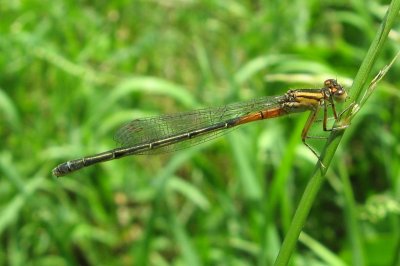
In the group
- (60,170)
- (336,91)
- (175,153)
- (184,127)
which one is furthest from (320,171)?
(175,153)

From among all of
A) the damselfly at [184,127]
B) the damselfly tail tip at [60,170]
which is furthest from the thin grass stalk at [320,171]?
the damselfly tail tip at [60,170]

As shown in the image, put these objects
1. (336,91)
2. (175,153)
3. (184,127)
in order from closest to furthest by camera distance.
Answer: (336,91), (184,127), (175,153)

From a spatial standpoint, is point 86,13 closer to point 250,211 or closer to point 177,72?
point 177,72

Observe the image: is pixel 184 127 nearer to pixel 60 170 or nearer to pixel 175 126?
pixel 175 126

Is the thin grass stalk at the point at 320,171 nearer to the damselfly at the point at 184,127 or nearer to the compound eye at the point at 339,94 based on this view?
the compound eye at the point at 339,94

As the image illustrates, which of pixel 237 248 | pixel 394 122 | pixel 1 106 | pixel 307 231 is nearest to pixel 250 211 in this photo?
pixel 237 248

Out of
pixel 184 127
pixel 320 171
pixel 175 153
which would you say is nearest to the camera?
pixel 320 171

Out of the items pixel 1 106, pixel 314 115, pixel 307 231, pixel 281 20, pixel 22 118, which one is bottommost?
pixel 314 115
